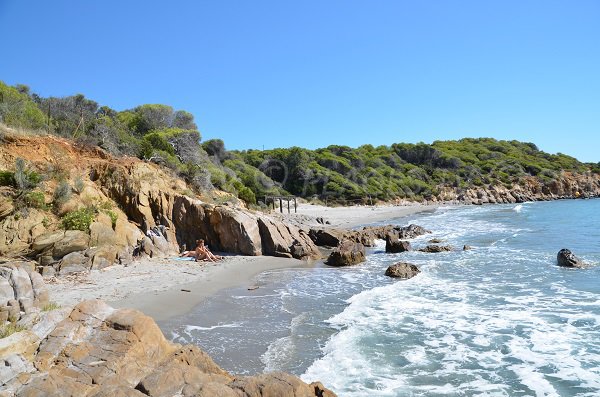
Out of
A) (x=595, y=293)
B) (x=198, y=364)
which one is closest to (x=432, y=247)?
(x=595, y=293)

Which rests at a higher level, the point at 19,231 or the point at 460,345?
the point at 19,231

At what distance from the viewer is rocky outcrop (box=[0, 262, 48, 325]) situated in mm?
6727

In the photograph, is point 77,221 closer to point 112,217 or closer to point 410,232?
point 112,217

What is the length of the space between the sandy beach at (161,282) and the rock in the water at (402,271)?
3892 mm

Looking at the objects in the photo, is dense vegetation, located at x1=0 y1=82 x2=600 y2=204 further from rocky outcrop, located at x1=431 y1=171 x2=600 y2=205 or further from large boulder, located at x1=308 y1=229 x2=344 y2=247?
large boulder, located at x1=308 y1=229 x2=344 y2=247

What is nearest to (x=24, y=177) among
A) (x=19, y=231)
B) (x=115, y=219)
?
(x=19, y=231)

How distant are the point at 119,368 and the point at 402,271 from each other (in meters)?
11.6

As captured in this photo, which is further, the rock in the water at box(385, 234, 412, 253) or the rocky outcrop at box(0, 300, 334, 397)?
the rock in the water at box(385, 234, 412, 253)

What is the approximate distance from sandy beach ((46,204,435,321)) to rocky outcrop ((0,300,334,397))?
4000mm

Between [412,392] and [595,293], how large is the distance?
880cm

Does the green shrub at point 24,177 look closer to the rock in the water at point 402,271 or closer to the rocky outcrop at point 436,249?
the rock in the water at point 402,271

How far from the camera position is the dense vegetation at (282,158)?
23.3m

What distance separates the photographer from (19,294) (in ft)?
24.0

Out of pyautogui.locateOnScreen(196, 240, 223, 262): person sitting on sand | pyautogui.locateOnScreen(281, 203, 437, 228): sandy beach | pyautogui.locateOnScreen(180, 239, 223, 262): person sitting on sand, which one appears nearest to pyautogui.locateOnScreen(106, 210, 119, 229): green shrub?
pyautogui.locateOnScreen(180, 239, 223, 262): person sitting on sand
